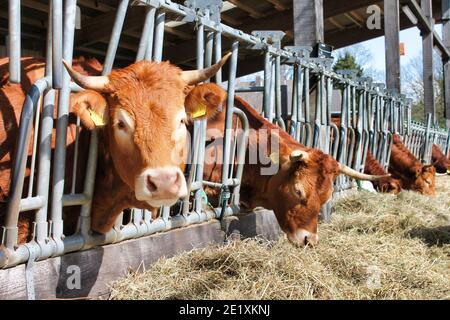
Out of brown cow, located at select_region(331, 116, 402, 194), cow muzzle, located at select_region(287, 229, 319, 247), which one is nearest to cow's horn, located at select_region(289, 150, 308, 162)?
cow muzzle, located at select_region(287, 229, 319, 247)

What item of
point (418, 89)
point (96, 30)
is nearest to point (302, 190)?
point (96, 30)

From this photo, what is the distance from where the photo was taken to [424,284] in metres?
3.32


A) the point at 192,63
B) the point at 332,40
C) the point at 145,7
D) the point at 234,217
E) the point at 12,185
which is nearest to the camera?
the point at 12,185

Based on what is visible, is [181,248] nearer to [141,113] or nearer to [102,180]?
[102,180]

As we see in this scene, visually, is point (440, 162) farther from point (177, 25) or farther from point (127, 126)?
point (127, 126)

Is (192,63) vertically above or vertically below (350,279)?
above

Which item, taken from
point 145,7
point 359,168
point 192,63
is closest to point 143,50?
point 145,7

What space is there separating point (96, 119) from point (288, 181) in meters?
2.39

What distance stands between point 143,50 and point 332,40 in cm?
1120

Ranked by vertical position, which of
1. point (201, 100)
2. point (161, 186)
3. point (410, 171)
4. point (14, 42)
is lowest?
point (410, 171)

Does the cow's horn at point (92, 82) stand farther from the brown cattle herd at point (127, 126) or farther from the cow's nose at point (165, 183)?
the cow's nose at point (165, 183)

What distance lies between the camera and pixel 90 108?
111 inches

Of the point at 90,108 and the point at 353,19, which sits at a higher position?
the point at 353,19

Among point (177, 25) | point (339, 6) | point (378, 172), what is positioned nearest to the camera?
point (177, 25)
